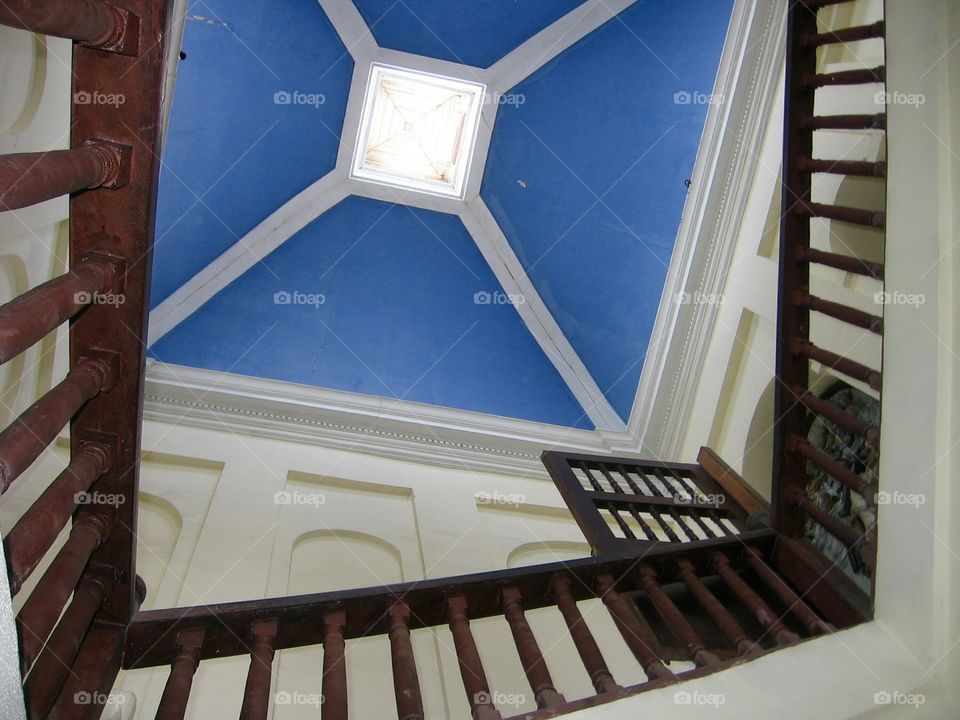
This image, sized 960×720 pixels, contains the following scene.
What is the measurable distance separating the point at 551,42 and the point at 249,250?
397 centimetres

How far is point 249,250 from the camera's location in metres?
8.95

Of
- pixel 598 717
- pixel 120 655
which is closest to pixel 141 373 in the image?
pixel 120 655

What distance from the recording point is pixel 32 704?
233 cm

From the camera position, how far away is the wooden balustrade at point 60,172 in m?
2.03

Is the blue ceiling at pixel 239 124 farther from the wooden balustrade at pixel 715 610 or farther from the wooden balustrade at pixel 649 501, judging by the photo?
the wooden balustrade at pixel 715 610

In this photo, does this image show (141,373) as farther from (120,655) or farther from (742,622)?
(742,622)

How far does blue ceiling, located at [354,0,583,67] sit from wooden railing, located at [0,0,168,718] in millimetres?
6234

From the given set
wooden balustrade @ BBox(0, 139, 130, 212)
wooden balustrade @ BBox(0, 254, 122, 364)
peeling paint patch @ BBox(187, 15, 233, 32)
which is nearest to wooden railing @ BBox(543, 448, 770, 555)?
wooden balustrade @ BBox(0, 254, 122, 364)

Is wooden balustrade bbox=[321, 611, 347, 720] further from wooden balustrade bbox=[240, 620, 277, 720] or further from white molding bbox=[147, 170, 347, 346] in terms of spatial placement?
white molding bbox=[147, 170, 347, 346]

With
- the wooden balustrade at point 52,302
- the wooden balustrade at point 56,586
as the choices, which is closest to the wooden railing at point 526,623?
the wooden balustrade at point 56,586

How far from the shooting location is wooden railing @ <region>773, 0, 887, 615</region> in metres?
3.83

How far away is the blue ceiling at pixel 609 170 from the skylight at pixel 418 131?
402 mm

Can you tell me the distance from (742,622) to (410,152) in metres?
7.10

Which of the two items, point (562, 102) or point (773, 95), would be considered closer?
point (773, 95)
